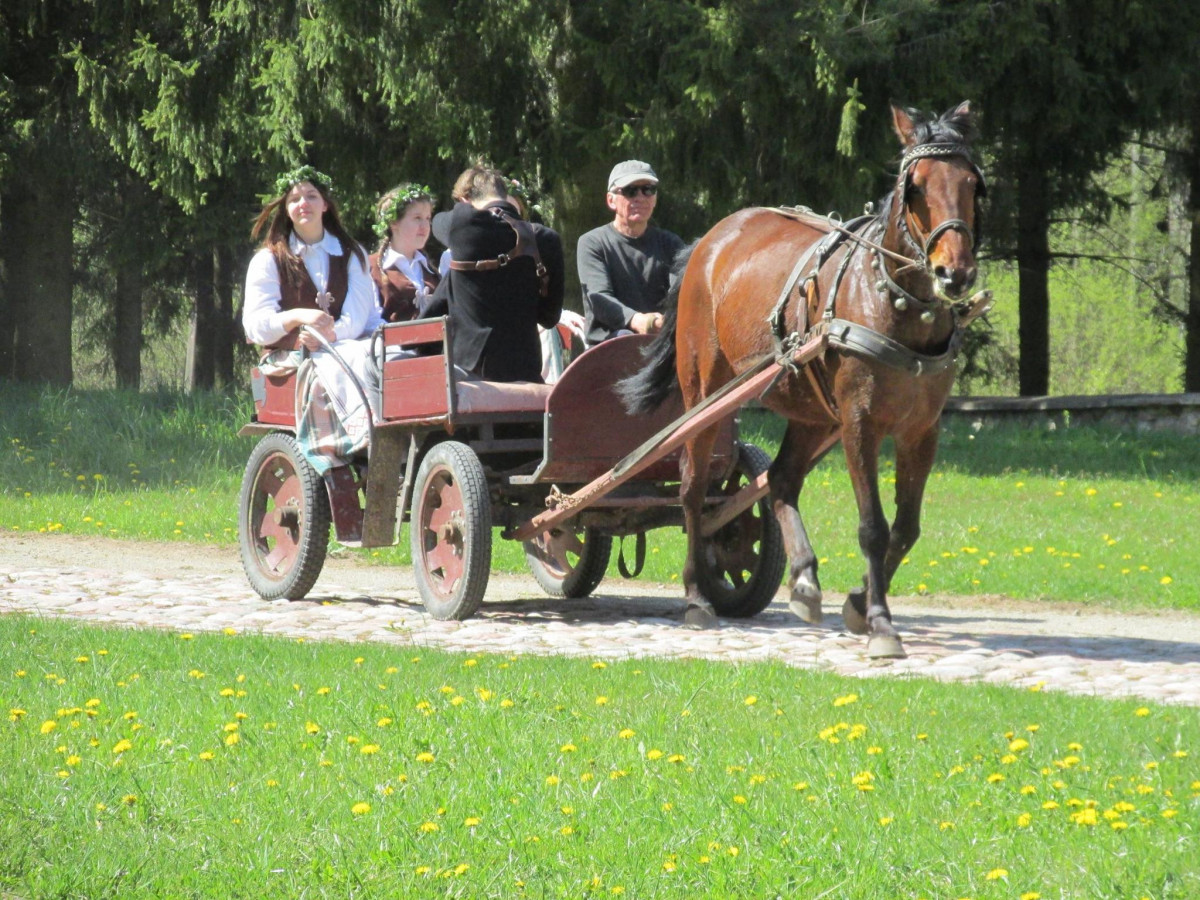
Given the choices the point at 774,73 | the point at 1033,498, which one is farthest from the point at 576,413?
the point at 774,73

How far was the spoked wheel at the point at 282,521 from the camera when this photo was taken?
29.5 ft

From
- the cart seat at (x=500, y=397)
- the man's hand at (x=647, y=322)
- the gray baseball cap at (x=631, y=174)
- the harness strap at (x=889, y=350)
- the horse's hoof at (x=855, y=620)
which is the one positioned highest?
the gray baseball cap at (x=631, y=174)

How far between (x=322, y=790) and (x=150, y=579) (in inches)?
238

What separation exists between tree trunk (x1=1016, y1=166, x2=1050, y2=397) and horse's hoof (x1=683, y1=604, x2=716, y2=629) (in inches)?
555

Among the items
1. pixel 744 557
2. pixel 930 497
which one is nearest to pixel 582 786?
pixel 744 557

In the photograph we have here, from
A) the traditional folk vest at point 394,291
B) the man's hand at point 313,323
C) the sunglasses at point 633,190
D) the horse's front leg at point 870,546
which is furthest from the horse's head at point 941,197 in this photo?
the traditional folk vest at point 394,291

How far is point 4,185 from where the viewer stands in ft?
68.5

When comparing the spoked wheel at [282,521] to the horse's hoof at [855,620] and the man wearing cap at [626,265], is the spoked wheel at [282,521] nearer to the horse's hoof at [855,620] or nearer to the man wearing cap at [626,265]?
the man wearing cap at [626,265]

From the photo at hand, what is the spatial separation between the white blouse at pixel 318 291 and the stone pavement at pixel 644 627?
1.49 metres

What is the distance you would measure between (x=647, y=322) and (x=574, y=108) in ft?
29.1

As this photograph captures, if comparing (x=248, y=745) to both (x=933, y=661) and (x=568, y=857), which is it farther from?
(x=933, y=661)

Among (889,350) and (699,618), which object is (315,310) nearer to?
(699,618)

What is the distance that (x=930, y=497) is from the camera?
14461 mm

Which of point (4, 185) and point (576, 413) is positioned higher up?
point (4, 185)
